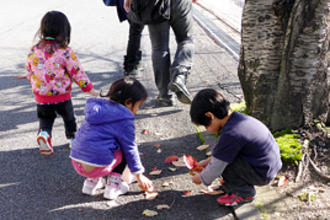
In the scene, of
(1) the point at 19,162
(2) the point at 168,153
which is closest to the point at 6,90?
(1) the point at 19,162

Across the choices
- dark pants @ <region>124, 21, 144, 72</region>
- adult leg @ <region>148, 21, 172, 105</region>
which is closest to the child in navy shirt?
adult leg @ <region>148, 21, 172, 105</region>

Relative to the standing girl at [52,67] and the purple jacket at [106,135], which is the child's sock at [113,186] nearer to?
the purple jacket at [106,135]

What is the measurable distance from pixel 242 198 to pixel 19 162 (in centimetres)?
216

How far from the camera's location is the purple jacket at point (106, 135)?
251cm

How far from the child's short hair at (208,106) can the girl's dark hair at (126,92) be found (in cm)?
45

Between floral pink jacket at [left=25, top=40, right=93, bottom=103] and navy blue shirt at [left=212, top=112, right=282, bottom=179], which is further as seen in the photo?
floral pink jacket at [left=25, top=40, right=93, bottom=103]

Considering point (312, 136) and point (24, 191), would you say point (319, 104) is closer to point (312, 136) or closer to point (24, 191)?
point (312, 136)

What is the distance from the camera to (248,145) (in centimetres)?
232

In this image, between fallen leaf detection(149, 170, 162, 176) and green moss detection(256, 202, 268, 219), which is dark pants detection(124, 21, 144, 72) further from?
green moss detection(256, 202, 268, 219)

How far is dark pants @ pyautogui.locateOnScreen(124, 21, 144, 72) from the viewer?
192 inches

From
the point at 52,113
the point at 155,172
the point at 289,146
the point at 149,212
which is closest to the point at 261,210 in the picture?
the point at 289,146

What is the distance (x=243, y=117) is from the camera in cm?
241

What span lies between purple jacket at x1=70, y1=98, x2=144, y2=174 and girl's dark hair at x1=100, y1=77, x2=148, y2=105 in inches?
2.3

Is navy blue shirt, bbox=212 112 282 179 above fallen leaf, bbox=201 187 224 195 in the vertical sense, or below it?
above
